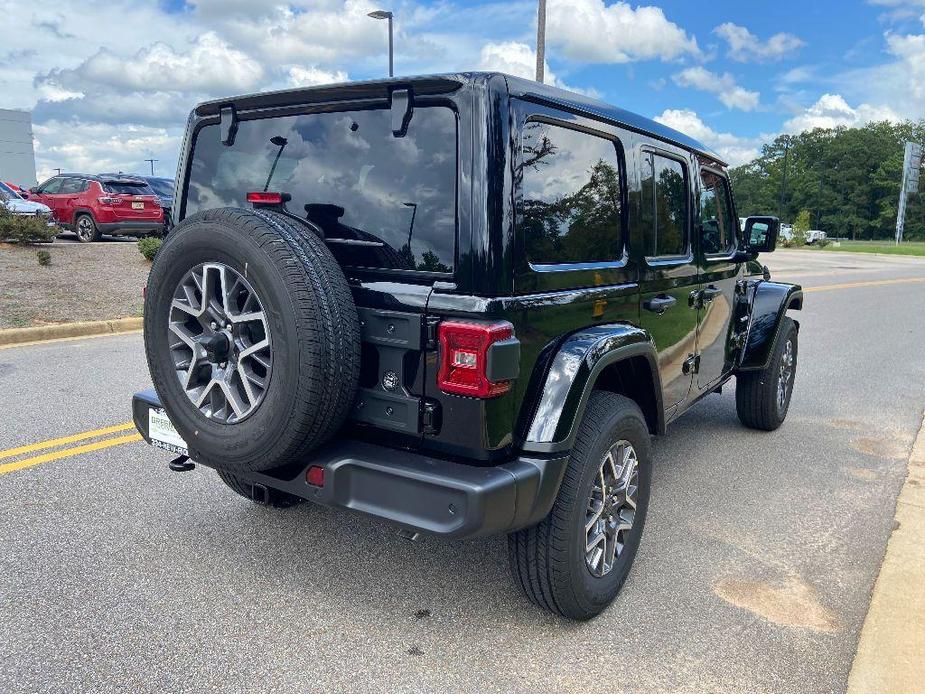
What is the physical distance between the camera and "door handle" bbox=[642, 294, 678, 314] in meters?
3.34

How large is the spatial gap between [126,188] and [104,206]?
28.3 inches

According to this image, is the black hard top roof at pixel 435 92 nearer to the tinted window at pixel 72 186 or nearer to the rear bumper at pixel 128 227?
the rear bumper at pixel 128 227

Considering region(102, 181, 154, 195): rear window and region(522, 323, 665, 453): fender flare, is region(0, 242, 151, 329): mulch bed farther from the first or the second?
region(522, 323, 665, 453): fender flare

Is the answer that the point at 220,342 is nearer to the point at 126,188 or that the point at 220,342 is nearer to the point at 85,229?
the point at 126,188

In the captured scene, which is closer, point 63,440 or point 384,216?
point 384,216

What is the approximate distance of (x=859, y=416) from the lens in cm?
604

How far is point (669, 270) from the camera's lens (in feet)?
11.7

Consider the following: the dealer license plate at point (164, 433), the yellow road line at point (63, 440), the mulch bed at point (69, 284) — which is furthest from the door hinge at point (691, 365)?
the mulch bed at point (69, 284)

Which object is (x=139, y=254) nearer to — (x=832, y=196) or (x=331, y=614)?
(x=331, y=614)

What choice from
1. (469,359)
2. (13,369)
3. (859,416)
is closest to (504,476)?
(469,359)

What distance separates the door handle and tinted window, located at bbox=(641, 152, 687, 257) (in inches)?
8.0

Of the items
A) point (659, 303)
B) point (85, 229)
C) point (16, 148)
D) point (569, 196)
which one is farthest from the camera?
point (16, 148)

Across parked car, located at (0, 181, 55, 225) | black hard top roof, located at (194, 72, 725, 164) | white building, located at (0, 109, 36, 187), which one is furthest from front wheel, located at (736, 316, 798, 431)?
white building, located at (0, 109, 36, 187)

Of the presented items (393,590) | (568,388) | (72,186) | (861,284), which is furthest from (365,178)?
(861,284)
